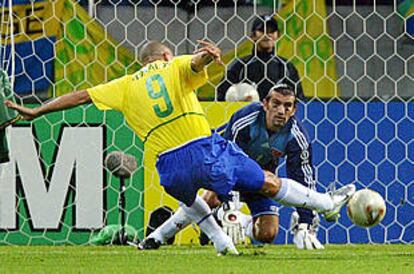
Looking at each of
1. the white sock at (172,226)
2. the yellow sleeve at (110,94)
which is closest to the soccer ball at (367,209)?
the white sock at (172,226)

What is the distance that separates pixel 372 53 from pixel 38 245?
9.42ft

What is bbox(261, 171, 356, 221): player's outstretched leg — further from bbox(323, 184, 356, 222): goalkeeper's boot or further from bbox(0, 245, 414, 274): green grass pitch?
bbox(0, 245, 414, 274): green grass pitch

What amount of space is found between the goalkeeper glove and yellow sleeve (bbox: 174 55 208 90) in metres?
1.64

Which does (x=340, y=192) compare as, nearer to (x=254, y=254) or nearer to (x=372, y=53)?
(x=254, y=254)

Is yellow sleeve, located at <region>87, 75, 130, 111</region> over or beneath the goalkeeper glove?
over

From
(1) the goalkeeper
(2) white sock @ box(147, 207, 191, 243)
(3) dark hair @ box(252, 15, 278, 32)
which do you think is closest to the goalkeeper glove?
(1) the goalkeeper

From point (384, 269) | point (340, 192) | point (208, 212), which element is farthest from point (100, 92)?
point (384, 269)

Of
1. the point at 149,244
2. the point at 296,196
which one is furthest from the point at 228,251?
the point at 149,244

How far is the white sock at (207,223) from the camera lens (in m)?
8.12

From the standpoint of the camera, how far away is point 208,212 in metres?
8.27

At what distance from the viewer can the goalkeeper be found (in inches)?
352

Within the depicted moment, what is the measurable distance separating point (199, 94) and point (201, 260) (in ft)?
9.39

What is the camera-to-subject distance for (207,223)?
26.9ft

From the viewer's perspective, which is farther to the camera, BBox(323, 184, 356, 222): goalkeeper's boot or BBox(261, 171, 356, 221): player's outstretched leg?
BBox(323, 184, 356, 222): goalkeeper's boot
